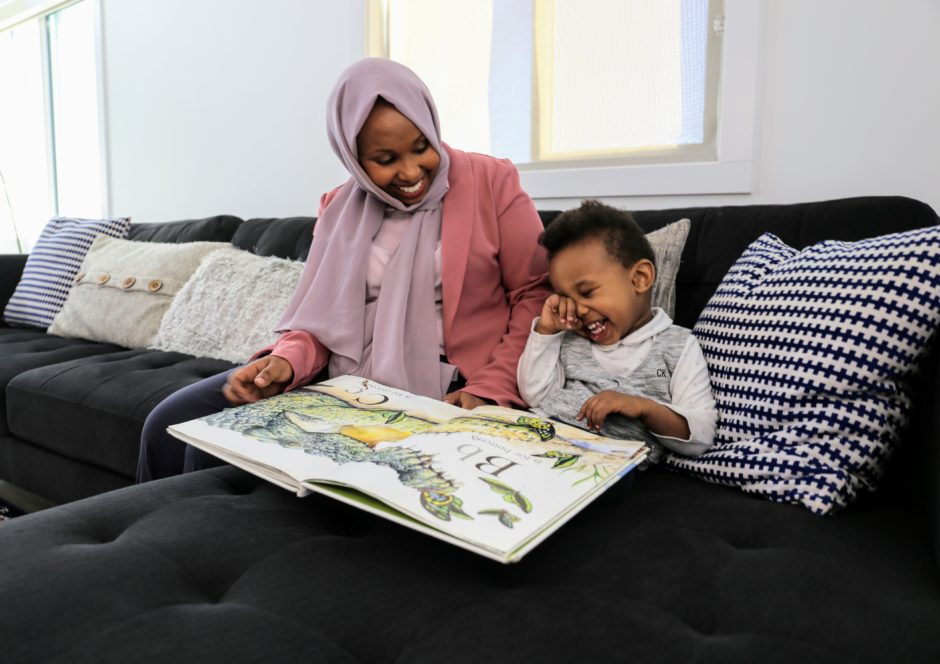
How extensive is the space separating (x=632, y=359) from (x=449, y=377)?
354 millimetres

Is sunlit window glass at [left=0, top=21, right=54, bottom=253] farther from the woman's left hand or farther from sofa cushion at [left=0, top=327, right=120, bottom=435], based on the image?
the woman's left hand

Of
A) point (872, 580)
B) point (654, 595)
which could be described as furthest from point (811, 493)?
point (654, 595)

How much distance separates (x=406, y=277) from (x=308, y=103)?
1689mm

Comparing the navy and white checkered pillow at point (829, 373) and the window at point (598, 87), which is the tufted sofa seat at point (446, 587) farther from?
the window at point (598, 87)

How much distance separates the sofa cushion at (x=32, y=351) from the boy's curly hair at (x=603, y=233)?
1.60 m

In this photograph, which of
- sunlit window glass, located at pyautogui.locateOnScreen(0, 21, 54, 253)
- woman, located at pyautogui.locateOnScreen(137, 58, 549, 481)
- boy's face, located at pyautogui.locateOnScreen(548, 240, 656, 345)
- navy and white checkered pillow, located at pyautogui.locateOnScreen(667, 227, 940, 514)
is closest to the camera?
navy and white checkered pillow, located at pyautogui.locateOnScreen(667, 227, 940, 514)

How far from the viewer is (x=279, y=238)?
6.91 feet

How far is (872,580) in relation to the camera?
635 millimetres

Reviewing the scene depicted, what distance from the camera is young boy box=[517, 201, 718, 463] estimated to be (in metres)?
0.99

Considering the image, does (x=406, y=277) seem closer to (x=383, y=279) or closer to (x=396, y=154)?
(x=383, y=279)

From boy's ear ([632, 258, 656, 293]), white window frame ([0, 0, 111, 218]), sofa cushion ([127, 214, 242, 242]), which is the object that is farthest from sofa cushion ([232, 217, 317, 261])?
white window frame ([0, 0, 111, 218])

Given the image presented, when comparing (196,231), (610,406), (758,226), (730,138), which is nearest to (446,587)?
(610,406)

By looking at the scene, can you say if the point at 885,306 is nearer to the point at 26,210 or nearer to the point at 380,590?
the point at 380,590

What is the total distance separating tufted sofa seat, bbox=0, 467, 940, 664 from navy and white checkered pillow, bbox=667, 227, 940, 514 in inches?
2.5
